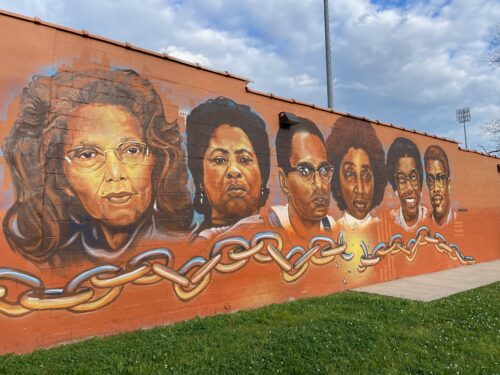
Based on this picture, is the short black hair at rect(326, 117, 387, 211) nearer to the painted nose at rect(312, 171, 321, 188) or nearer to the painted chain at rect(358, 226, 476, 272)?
the painted nose at rect(312, 171, 321, 188)

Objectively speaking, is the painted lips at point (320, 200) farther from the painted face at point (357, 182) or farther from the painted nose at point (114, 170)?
the painted nose at point (114, 170)

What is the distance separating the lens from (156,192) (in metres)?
5.67

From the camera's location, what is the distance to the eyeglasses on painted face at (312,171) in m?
7.61

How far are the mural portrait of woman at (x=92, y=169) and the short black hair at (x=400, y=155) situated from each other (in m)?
5.66

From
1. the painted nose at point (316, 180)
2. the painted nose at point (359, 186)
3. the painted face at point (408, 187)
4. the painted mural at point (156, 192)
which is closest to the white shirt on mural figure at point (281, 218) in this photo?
the painted mural at point (156, 192)

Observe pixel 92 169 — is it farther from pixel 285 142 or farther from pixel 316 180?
pixel 316 180

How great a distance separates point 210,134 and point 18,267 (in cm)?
319

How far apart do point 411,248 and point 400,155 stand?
2.33m

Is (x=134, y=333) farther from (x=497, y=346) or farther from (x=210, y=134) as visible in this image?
(x=497, y=346)

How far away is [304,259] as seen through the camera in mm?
7527

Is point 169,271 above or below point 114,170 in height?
below

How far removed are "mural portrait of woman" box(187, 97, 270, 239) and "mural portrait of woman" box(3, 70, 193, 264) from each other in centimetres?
31

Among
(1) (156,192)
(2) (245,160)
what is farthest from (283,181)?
(1) (156,192)

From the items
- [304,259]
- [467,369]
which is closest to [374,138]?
[304,259]
